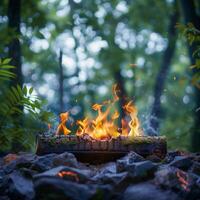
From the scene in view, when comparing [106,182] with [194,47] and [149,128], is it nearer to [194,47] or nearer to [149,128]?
[149,128]

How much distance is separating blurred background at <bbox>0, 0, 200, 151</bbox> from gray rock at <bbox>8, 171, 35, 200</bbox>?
3.96 feet

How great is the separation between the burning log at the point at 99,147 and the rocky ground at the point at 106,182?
1.94ft

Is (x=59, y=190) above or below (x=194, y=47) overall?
below

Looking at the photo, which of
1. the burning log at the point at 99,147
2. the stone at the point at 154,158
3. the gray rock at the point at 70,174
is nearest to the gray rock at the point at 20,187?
the gray rock at the point at 70,174

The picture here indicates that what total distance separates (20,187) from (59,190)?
829 mm

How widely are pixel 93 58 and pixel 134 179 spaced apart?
1745cm

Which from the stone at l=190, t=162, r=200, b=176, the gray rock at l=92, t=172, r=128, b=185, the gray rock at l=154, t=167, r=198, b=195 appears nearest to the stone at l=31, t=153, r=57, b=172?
the gray rock at l=92, t=172, r=128, b=185

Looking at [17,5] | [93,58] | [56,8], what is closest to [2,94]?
[17,5]

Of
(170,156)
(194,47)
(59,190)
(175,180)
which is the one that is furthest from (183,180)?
(194,47)

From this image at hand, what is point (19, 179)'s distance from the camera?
470 cm

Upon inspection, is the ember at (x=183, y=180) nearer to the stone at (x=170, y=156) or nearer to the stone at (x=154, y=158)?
the stone at (x=170, y=156)

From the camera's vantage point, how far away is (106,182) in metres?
4.25


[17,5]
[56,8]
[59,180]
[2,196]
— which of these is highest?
[56,8]

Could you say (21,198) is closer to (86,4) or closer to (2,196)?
(2,196)
